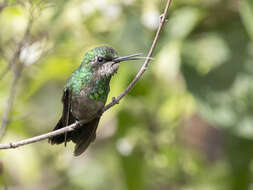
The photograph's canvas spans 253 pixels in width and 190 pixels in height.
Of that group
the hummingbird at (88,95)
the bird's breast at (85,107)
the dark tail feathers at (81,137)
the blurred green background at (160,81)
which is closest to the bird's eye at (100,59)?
the hummingbird at (88,95)

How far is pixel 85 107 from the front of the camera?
290 centimetres

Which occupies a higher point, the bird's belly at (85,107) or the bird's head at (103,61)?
the bird's head at (103,61)

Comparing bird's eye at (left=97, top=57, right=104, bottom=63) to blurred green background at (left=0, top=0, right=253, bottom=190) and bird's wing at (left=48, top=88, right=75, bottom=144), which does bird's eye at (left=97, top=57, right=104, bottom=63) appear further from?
blurred green background at (left=0, top=0, right=253, bottom=190)

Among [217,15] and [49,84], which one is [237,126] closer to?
[217,15]

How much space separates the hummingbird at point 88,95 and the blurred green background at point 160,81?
0.48m

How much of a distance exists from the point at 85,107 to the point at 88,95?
0.07m

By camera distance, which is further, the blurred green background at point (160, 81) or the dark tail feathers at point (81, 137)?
the blurred green background at point (160, 81)

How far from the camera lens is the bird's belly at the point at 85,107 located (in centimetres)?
286

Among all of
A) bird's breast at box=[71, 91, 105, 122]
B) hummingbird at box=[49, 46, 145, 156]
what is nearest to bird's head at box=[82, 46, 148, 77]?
hummingbird at box=[49, 46, 145, 156]

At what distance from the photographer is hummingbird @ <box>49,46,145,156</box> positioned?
9.36 feet

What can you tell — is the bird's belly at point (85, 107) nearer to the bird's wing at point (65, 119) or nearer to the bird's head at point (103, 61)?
the bird's wing at point (65, 119)

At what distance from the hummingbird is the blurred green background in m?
0.48

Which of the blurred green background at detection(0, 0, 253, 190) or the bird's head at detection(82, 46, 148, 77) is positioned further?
the blurred green background at detection(0, 0, 253, 190)

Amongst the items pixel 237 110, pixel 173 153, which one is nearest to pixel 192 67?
pixel 237 110
